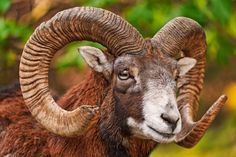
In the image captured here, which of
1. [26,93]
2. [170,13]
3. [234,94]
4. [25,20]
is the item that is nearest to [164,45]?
[26,93]

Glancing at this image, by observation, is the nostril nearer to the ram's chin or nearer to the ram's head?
the ram's head

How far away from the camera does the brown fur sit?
10.6m

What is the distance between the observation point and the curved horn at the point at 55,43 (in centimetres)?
1035

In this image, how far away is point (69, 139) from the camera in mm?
10688

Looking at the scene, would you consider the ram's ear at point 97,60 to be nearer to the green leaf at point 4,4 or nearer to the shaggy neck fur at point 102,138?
the shaggy neck fur at point 102,138

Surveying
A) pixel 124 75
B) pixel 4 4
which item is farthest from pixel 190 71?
pixel 4 4

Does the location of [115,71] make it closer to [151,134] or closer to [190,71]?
[151,134]

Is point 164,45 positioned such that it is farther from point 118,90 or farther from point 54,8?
point 54,8

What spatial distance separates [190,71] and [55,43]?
2059mm

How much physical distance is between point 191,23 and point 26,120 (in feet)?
7.20

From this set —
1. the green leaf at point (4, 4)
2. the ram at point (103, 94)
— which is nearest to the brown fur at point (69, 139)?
the ram at point (103, 94)

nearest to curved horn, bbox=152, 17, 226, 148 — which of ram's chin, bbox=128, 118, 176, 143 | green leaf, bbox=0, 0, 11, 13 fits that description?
ram's chin, bbox=128, 118, 176, 143

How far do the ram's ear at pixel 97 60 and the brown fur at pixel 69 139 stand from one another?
117mm

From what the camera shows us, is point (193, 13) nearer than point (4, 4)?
No
